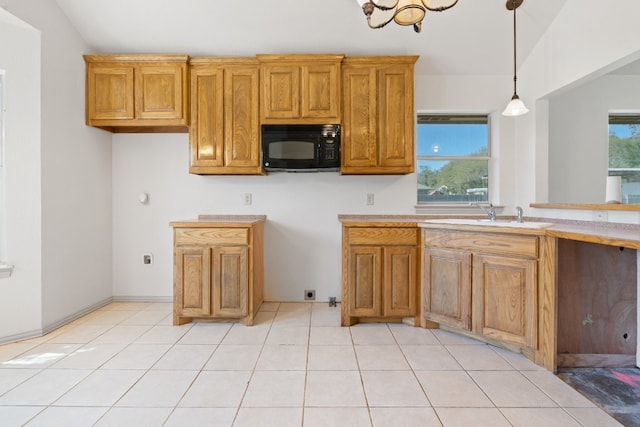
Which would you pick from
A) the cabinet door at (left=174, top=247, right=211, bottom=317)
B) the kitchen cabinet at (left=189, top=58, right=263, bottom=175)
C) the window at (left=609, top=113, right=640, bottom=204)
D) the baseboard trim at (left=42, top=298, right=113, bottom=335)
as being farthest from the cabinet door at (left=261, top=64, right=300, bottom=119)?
the window at (left=609, top=113, right=640, bottom=204)

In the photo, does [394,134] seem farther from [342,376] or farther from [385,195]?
[342,376]

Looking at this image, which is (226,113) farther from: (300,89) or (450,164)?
(450,164)

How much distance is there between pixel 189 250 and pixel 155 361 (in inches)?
34.5

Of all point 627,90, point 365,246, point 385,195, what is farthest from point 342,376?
point 627,90

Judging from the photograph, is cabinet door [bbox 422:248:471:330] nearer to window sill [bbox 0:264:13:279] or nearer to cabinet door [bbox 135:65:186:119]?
cabinet door [bbox 135:65:186:119]

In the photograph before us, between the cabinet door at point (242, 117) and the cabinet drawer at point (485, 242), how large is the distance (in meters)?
1.69

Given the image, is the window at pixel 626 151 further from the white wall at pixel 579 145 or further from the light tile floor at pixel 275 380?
the light tile floor at pixel 275 380

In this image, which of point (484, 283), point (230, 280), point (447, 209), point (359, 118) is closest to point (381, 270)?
point (484, 283)

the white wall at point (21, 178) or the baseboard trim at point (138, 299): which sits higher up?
the white wall at point (21, 178)

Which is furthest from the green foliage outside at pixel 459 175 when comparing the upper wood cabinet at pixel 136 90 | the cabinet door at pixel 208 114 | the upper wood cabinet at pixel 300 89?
the upper wood cabinet at pixel 136 90

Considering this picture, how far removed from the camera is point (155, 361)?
207 centimetres

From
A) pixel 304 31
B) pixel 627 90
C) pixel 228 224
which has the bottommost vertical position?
pixel 228 224

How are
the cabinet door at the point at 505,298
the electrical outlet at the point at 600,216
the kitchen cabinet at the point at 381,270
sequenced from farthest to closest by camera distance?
the kitchen cabinet at the point at 381,270 → the electrical outlet at the point at 600,216 → the cabinet door at the point at 505,298

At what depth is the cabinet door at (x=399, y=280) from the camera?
263cm
